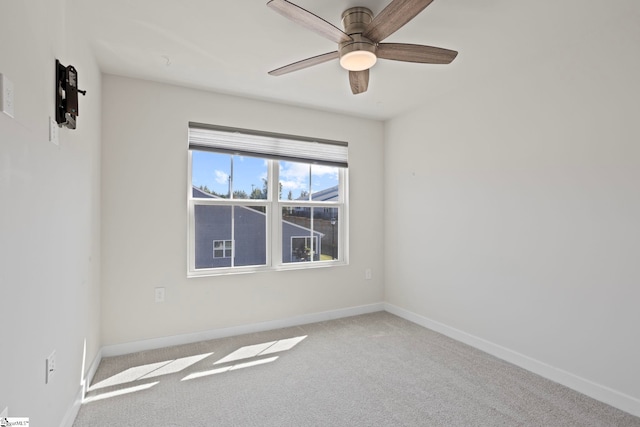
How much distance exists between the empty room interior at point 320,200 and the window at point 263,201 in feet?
0.09

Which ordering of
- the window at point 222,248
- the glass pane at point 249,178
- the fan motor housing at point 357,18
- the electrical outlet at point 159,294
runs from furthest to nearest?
the glass pane at point 249,178
the window at point 222,248
the electrical outlet at point 159,294
the fan motor housing at point 357,18

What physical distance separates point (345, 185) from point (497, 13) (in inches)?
94.0

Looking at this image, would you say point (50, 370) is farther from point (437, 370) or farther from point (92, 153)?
point (437, 370)

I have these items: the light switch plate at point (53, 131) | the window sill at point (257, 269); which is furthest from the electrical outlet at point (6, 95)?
the window sill at point (257, 269)

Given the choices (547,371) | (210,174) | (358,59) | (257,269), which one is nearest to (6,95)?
(358,59)

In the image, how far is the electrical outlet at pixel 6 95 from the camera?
114cm

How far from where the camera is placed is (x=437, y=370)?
2.64 meters

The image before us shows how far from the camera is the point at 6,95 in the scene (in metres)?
1.18

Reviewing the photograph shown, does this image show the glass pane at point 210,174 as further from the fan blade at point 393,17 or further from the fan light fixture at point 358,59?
the fan blade at point 393,17

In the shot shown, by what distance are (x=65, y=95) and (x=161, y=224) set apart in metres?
1.50

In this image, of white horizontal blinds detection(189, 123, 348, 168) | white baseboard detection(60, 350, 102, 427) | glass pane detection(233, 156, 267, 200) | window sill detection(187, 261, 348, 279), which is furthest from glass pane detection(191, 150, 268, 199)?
white baseboard detection(60, 350, 102, 427)

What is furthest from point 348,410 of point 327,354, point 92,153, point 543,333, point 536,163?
point 92,153

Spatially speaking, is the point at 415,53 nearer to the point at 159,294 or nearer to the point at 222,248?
the point at 222,248

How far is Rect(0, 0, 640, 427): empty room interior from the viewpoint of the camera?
1.72 m
